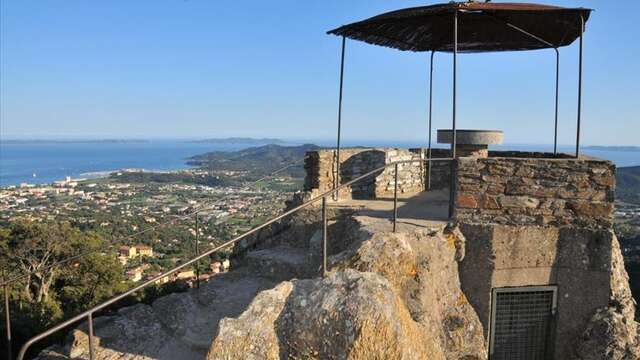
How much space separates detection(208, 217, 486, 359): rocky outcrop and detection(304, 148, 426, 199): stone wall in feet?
11.4

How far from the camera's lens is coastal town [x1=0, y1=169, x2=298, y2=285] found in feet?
66.7

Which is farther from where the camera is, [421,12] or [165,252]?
[165,252]

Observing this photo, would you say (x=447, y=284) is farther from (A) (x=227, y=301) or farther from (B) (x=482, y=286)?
(A) (x=227, y=301)

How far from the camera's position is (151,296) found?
12180 mm

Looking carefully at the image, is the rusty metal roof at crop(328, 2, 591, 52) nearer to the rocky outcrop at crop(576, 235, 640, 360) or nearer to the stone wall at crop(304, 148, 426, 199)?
the stone wall at crop(304, 148, 426, 199)

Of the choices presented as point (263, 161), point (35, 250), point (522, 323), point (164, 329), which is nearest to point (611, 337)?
point (522, 323)

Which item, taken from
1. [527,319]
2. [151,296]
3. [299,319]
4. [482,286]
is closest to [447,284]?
[482,286]

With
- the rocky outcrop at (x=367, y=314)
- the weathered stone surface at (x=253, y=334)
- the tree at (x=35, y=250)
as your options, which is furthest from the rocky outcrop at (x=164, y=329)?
the tree at (x=35, y=250)

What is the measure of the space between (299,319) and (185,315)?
6.92 feet

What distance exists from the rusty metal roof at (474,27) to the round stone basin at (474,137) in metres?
1.97

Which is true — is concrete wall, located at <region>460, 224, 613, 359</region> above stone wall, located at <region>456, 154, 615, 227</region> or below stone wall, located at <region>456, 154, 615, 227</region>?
below

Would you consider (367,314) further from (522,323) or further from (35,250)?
(35,250)

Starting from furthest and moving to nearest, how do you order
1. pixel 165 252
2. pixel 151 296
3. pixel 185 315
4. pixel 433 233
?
pixel 165 252, pixel 151 296, pixel 433 233, pixel 185 315

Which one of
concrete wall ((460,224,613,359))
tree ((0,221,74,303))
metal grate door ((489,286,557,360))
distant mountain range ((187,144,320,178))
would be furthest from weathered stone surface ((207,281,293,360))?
distant mountain range ((187,144,320,178))
